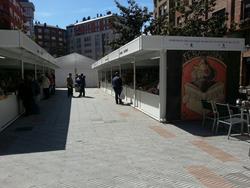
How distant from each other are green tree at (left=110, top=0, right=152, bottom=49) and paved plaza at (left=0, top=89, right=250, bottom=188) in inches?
866

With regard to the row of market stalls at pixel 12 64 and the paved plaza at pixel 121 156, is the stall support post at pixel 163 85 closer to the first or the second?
the paved plaza at pixel 121 156

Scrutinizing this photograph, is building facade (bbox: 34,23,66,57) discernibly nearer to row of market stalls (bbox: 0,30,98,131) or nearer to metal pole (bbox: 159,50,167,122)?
row of market stalls (bbox: 0,30,98,131)

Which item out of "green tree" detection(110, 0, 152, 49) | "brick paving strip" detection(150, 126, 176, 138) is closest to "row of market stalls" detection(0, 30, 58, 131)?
"brick paving strip" detection(150, 126, 176, 138)

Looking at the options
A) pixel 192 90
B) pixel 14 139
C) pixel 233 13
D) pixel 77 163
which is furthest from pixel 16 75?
pixel 233 13

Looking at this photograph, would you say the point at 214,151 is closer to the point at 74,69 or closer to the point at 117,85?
the point at 117,85

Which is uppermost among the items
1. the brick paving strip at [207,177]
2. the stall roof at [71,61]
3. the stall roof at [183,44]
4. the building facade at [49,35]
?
the building facade at [49,35]

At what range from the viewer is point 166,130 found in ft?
29.7

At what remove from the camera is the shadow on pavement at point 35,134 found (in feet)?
23.7

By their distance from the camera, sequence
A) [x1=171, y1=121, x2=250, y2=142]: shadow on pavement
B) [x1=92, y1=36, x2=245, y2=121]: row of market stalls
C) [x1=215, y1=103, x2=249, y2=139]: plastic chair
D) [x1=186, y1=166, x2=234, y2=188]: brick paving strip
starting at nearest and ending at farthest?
1. [x1=186, y1=166, x2=234, y2=188]: brick paving strip
2. [x1=215, y1=103, x2=249, y2=139]: plastic chair
3. [x1=171, y1=121, x2=250, y2=142]: shadow on pavement
4. [x1=92, y1=36, x2=245, y2=121]: row of market stalls

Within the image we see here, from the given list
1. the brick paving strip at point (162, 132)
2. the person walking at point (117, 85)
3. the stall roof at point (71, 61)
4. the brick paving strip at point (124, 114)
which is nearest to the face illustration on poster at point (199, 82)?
the brick paving strip at point (162, 132)

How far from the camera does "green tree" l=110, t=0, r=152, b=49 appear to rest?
31.0 meters

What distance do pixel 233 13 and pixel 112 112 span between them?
16.3m

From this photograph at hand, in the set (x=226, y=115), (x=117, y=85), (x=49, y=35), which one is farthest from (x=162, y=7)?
(x=49, y=35)

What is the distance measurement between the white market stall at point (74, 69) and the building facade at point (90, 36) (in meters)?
68.3
